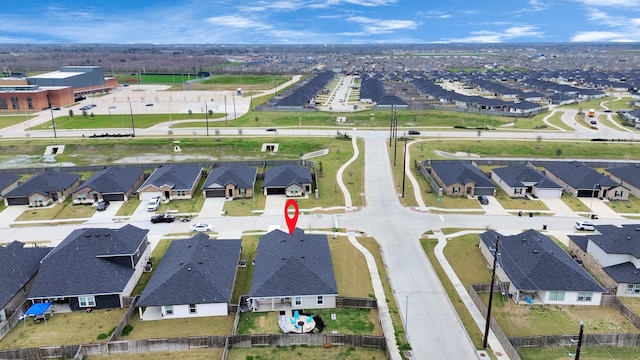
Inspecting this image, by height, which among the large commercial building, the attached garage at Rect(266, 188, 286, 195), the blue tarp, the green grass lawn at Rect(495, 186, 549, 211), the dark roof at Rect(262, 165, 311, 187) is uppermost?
the large commercial building

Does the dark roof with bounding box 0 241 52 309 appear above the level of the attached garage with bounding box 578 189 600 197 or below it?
above

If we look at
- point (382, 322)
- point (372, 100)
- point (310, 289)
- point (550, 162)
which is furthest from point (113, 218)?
point (372, 100)

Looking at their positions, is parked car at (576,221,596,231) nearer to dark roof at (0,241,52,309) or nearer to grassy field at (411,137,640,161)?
grassy field at (411,137,640,161)

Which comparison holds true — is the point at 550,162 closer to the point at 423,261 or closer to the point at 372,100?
the point at 423,261

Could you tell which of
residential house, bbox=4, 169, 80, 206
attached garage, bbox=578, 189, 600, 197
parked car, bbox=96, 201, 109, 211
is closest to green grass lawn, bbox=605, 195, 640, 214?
attached garage, bbox=578, 189, 600, 197

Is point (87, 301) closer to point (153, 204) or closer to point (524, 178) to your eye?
point (153, 204)

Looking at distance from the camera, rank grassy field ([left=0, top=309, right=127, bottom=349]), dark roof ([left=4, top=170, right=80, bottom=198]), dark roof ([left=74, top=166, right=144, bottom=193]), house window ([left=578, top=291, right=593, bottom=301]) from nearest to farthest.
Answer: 1. grassy field ([left=0, top=309, right=127, bottom=349])
2. house window ([left=578, top=291, right=593, bottom=301])
3. dark roof ([left=4, top=170, right=80, bottom=198])
4. dark roof ([left=74, top=166, right=144, bottom=193])

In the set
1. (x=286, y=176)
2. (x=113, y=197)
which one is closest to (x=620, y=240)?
(x=286, y=176)
